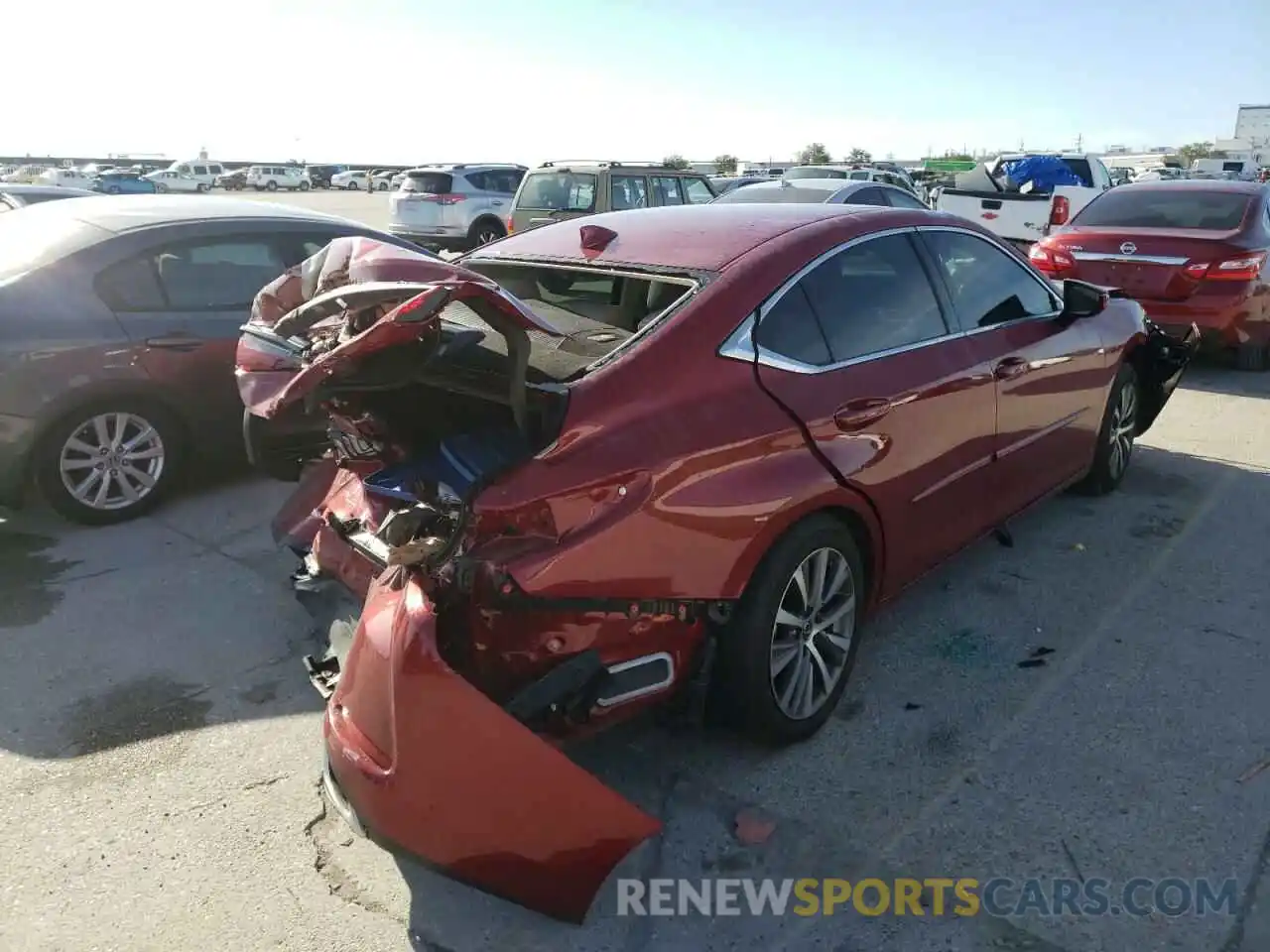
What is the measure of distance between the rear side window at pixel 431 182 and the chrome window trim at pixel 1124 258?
1231cm

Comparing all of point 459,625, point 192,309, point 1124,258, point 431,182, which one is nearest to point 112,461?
point 192,309

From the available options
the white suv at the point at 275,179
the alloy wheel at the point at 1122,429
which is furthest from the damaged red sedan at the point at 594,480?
the white suv at the point at 275,179

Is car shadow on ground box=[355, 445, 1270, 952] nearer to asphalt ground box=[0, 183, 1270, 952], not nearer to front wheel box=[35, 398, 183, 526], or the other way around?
asphalt ground box=[0, 183, 1270, 952]

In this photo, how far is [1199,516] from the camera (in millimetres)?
5203

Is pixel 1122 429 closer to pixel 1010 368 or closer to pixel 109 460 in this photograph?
pixel 1010 368

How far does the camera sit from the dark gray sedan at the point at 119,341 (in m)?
4.78

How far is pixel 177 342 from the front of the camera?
5.22 m

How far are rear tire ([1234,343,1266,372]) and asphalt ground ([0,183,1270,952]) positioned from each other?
4751 mm

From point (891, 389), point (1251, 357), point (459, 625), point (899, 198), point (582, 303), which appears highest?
point (899, 198)

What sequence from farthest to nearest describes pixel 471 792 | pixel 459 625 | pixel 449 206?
pixel 449 206 < pixel 459 625 < pixel 471 792

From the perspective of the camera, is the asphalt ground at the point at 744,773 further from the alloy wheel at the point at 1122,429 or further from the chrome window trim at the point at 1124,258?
the chrome window trim at the point at 1124,258

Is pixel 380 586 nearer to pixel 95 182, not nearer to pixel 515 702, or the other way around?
pixel 515 702

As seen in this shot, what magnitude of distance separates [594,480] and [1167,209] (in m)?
8.51

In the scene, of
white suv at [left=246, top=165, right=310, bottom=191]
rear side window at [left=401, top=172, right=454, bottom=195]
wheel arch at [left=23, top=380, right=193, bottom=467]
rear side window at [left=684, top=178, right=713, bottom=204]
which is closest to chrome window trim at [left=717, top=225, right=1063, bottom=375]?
wheel arch at [left=23, top=380, right=193, bottom=467]
